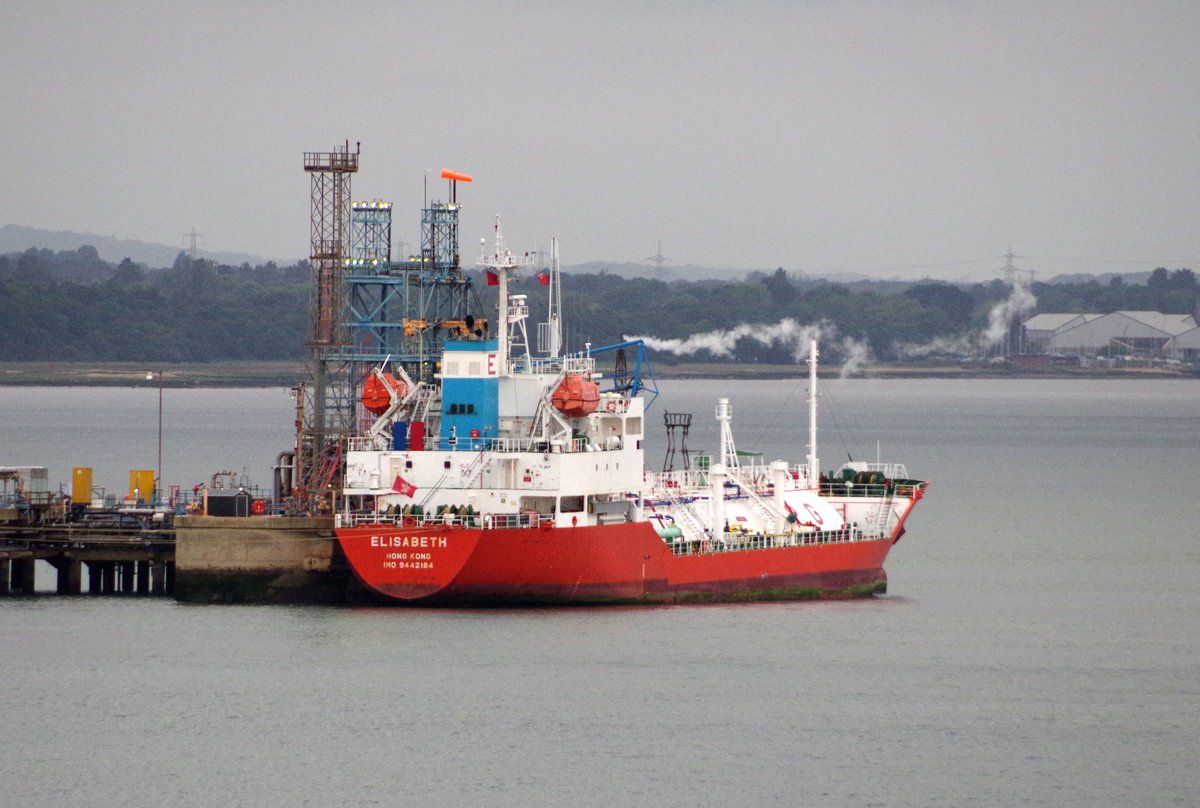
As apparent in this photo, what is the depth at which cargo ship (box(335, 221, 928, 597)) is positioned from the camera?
56750mm

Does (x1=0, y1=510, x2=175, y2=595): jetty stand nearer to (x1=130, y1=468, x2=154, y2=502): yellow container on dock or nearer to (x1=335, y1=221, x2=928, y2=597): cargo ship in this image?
(x1=130, y1=468, x2=154, y2=502): yellow container on dock

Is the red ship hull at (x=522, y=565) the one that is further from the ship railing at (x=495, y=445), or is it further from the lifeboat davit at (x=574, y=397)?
the lifeboat davit at (x=574, y=397)

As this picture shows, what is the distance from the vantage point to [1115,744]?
46594mm

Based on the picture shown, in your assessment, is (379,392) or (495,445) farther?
(379,392)

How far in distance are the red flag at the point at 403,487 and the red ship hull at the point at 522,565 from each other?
5.62 ft

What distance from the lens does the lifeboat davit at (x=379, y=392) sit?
6022cm

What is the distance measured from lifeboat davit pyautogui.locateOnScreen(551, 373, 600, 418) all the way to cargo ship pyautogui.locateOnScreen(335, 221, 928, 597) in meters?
0.04

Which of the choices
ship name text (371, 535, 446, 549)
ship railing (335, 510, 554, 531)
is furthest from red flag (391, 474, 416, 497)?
ship name text (371, 535, 446, 549)

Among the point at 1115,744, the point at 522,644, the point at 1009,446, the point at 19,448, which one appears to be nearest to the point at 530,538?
the point at 522,644

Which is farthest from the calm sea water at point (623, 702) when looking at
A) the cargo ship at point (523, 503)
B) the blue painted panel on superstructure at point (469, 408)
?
the blue painted panel on superstructure at point (469, 408)

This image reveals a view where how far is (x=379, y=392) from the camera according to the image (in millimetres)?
60219

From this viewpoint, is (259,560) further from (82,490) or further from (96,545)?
(82,490)

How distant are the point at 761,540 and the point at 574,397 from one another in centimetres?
799

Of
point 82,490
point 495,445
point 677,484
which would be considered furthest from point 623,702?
point 82,490
